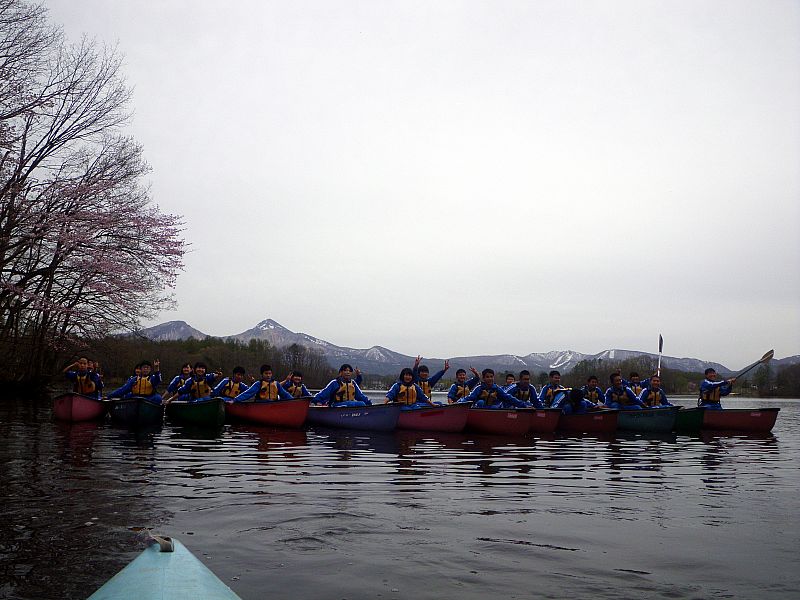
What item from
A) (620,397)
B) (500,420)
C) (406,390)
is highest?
(406,390)

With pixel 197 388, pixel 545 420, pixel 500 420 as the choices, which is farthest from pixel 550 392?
pixel 197 388

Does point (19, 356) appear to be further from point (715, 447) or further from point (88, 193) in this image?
point (715, 447)

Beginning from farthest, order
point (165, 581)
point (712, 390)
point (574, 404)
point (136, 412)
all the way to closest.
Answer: point (712, 390), point (574, 404), point (136, 412), point (165, 581)

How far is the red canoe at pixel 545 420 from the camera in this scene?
18656 millimetres

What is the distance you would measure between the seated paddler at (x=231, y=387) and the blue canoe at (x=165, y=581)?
16568mm

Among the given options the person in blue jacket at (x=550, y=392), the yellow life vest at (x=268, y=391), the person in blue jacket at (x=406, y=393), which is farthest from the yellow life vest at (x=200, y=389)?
the person in blue jacket at (x=550, y=392)

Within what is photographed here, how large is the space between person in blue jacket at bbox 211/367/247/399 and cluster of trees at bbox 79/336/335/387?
10.5 metres

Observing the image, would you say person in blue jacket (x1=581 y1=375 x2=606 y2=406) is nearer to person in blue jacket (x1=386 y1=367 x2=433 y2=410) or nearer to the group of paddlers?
the group of paddlers

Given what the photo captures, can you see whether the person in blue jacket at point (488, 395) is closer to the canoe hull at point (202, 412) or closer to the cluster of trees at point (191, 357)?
the canoe hull at point (202, 412)

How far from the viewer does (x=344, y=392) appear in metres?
18.9

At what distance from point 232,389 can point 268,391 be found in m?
1.95

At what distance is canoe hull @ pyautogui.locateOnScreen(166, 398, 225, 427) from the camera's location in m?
17.8

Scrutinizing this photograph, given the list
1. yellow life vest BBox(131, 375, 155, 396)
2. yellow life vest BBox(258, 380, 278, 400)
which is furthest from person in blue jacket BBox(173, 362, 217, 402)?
yellow life vest BBox(258, 380, 278, 400)

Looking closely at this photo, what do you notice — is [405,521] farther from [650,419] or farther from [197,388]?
[650,419]
